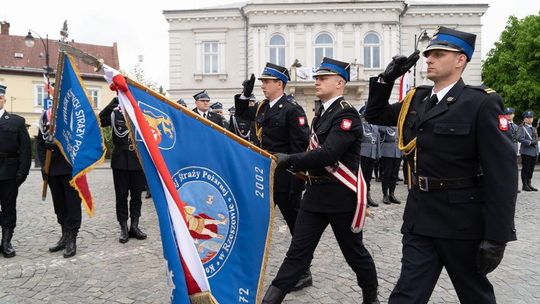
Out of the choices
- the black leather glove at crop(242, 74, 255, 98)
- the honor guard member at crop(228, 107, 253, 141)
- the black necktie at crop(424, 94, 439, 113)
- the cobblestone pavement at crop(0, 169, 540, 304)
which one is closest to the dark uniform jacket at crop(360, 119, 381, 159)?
the cobblestone pavement at crop(0, 169, 540, 304)

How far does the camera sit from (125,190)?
683 centimetres

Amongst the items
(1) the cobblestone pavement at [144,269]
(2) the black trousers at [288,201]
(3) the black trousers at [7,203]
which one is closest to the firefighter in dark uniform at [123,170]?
(1) the cobblestone pavement at [144,269]

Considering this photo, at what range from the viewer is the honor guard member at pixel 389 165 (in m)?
10.2

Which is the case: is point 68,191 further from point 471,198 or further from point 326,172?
point 471,198

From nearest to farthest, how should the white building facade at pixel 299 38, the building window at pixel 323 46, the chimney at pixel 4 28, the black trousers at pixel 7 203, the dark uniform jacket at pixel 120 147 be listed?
the black trousers at pixel 7 203
the dark uniform jacket at pixel 120 147
the white building facade at pixel 299 38
the building window at pixel 323 46
the chimney at pixel 4 28

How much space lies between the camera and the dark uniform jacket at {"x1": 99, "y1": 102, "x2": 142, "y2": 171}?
6711 mm

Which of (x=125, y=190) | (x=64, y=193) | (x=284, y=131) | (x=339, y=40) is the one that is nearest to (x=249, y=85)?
(x=284, y=131)

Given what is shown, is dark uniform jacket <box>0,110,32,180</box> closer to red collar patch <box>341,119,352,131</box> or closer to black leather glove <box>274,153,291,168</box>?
black leather glove <box>274,153,291,168</box>

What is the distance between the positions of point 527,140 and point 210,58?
21407 mm

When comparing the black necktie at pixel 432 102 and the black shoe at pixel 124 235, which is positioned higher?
the black necktie at pixel 432 102

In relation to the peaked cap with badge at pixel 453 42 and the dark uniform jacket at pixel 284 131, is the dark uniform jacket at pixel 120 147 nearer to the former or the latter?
the dark uniform jacket at pixel 284 131

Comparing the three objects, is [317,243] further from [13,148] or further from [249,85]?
[13,148]

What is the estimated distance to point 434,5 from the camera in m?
29.1

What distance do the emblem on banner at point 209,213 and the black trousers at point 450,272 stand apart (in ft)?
4.31
